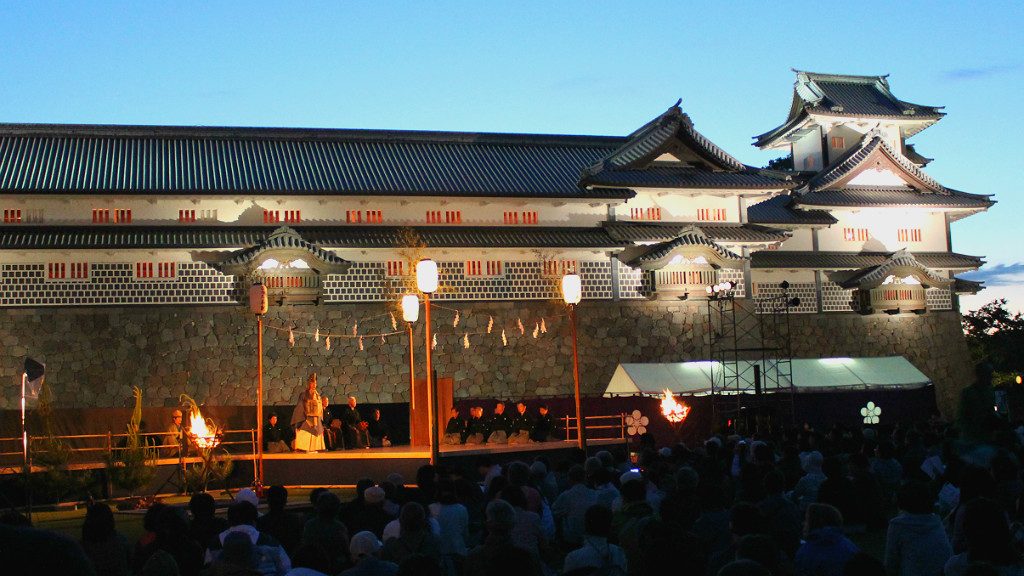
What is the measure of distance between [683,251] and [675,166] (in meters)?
3.50

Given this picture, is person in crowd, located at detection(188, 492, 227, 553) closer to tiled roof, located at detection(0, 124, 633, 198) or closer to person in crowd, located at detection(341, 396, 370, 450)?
person in crowd, located at detection(341, 396, 370, 450)

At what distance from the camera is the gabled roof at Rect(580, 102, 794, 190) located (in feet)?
125

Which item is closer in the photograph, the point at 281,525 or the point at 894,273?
the point at 281,525

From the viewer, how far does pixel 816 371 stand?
3866 centimetres

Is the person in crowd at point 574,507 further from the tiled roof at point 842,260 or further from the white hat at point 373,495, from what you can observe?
the tiled roof at point 842,260

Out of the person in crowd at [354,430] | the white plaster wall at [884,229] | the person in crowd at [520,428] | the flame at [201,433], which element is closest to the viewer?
the flame at [201,433]

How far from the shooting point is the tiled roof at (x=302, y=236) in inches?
1305

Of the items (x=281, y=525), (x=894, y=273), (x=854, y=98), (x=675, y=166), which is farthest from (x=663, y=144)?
(x=281, y=525)

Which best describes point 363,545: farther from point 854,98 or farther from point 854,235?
point 854,98

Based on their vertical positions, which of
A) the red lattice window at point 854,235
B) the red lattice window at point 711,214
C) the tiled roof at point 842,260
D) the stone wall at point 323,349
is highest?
the red lattice window at point 711,214

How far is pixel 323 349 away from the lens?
114 ft

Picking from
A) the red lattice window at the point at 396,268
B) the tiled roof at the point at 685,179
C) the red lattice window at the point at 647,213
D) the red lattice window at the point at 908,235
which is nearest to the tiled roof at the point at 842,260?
the red lattice window at the point at 908,235

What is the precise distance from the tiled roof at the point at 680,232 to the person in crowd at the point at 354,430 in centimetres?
1189

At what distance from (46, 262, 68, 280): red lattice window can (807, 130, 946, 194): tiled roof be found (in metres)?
25.2
